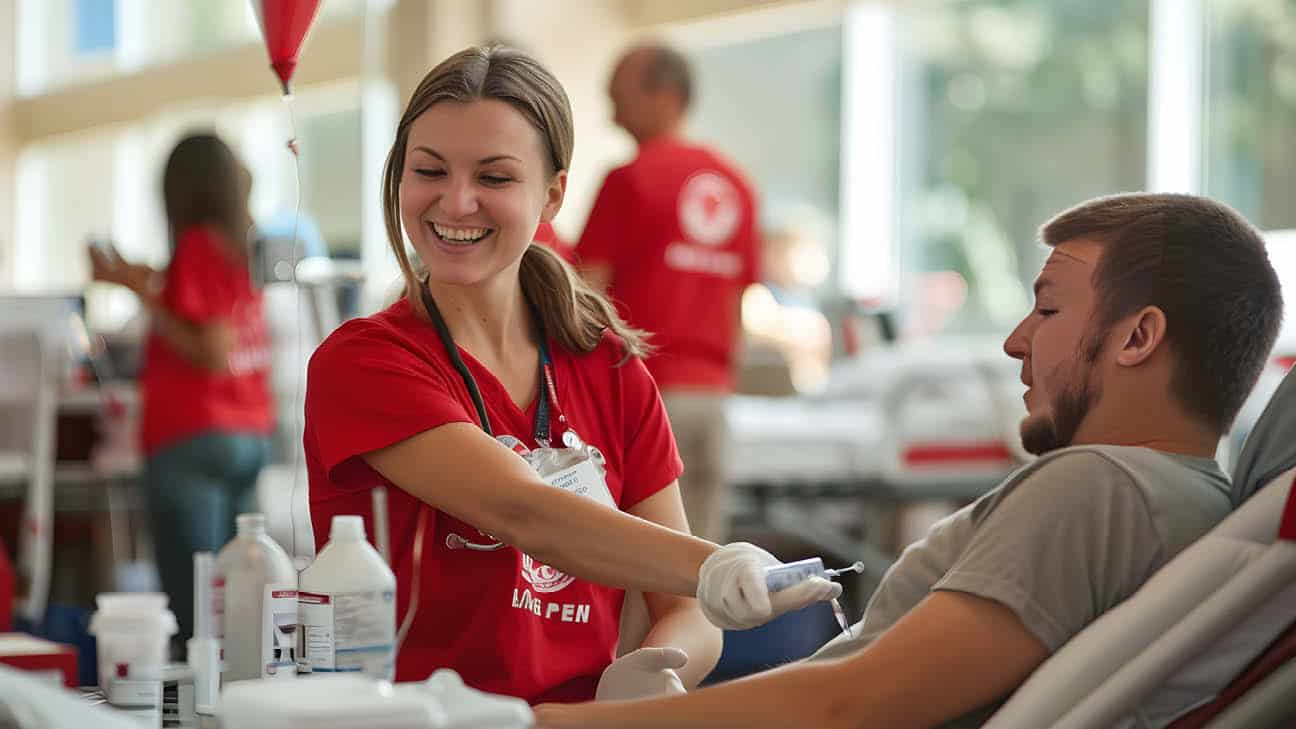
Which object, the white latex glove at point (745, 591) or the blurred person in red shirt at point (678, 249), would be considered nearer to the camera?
the white latex glove at point (745, 591)

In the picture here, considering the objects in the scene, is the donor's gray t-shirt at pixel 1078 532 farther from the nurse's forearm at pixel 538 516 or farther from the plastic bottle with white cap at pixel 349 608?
the plastic bottle with white cap at pixel 349 608

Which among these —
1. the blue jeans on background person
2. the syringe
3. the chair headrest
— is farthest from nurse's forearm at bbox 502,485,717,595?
the blue jeans on background person

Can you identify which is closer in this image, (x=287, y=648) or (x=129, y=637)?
(x=287, y=648)

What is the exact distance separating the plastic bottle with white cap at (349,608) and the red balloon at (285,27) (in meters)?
0.78

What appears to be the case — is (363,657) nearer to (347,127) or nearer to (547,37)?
(547,37)

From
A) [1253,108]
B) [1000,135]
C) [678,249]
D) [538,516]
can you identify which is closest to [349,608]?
[538,516]

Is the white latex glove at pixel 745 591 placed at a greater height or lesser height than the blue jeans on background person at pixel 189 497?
greater

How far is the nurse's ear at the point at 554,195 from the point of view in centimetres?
175

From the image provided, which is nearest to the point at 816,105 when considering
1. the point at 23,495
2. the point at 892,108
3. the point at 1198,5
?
the point at 892,108

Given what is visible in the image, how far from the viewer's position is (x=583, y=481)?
1.65m

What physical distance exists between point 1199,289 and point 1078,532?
0.28 metres

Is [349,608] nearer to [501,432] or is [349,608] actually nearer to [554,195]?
[501,432]

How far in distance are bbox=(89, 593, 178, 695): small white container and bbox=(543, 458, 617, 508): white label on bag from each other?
467 millimetres

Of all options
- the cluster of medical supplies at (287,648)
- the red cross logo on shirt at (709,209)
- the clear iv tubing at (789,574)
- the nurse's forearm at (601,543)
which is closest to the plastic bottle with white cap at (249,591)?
the cluster of medical supplies at (287,648)
